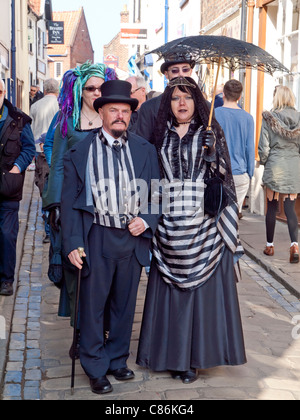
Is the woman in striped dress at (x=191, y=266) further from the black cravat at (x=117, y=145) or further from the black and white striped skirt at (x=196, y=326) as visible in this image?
the black cravat at (x=117, y=145)

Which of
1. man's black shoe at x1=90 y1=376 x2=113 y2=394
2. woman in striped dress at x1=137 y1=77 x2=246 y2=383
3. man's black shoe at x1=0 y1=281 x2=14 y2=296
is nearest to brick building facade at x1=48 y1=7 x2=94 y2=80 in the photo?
man's black shoe at x1=0 y1=281 x2=14 y2=296

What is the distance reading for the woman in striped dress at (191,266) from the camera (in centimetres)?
426

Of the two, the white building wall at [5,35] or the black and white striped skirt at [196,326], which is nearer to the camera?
the black and white striped skirt at [196,326]

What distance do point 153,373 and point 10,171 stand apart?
2546 mm

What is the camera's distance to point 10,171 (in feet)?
20.0

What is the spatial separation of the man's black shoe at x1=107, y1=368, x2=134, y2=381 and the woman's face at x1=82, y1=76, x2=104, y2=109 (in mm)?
1815

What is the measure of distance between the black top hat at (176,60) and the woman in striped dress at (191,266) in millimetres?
894

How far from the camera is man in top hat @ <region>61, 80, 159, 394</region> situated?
13.2ft

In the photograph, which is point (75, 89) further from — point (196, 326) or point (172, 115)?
point (196, 326)

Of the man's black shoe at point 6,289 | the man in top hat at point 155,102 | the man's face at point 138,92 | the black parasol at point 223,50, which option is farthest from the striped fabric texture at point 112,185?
A: the man's face at point 138,92

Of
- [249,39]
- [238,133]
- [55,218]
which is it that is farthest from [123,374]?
[249,39]

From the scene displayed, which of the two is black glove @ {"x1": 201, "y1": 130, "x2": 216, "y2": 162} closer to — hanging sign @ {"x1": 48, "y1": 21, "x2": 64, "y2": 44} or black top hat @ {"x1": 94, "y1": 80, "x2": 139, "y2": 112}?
black top hat @ {"x1": 94, "y1": 80, "x2": 139, "y2": 112}

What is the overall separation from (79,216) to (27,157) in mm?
2317

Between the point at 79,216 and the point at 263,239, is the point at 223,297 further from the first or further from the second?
the point at 263,239
